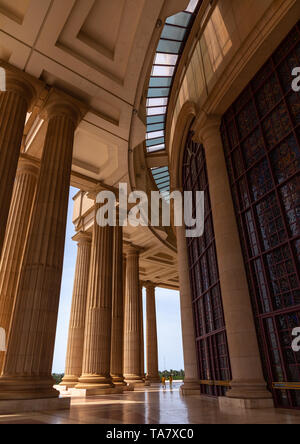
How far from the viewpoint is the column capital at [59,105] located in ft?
42.2

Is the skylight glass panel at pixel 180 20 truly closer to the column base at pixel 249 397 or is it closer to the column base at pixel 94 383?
the column base at pixel 249 397

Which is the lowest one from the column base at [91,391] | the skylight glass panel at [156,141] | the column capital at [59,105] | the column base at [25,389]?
the column base at [91,391]

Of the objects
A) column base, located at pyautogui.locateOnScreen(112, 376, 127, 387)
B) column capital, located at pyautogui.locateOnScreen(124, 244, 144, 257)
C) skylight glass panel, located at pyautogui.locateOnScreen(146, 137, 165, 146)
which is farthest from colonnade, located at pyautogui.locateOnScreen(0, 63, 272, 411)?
column capital, located at pyautogui.locateOnScreen(124, 244, 144, 257)

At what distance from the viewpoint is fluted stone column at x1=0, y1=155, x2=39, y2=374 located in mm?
12070

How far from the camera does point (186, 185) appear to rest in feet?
61.6

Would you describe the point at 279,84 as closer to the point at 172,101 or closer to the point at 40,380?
the point at 172,101

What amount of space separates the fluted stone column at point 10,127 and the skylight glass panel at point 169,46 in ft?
28.5

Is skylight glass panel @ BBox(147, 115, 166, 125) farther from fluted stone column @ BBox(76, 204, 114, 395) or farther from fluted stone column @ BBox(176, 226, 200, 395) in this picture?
fluted stone column @ BBox(176, 226, 200, 395)

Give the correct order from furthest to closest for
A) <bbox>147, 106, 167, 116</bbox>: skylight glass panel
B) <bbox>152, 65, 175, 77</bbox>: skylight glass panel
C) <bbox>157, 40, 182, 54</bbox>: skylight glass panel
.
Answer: <bbox>147, 106, 167, 116</bbox>: skylight glass panel < <bbox>152, 65, 175, 77</bbox>: skylight glass panel < <bbox>157, 40, 182, 54</bbox>: skylight glass panel

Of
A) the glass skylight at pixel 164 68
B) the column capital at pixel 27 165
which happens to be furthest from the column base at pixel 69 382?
the glass skylight at pixel 164 68

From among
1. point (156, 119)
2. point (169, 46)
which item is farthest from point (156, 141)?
point (169, 46)

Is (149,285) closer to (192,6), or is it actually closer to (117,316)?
(117,316)

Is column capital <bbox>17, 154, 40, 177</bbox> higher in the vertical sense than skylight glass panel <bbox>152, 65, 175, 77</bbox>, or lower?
lower

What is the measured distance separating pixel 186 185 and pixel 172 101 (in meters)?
5.86
